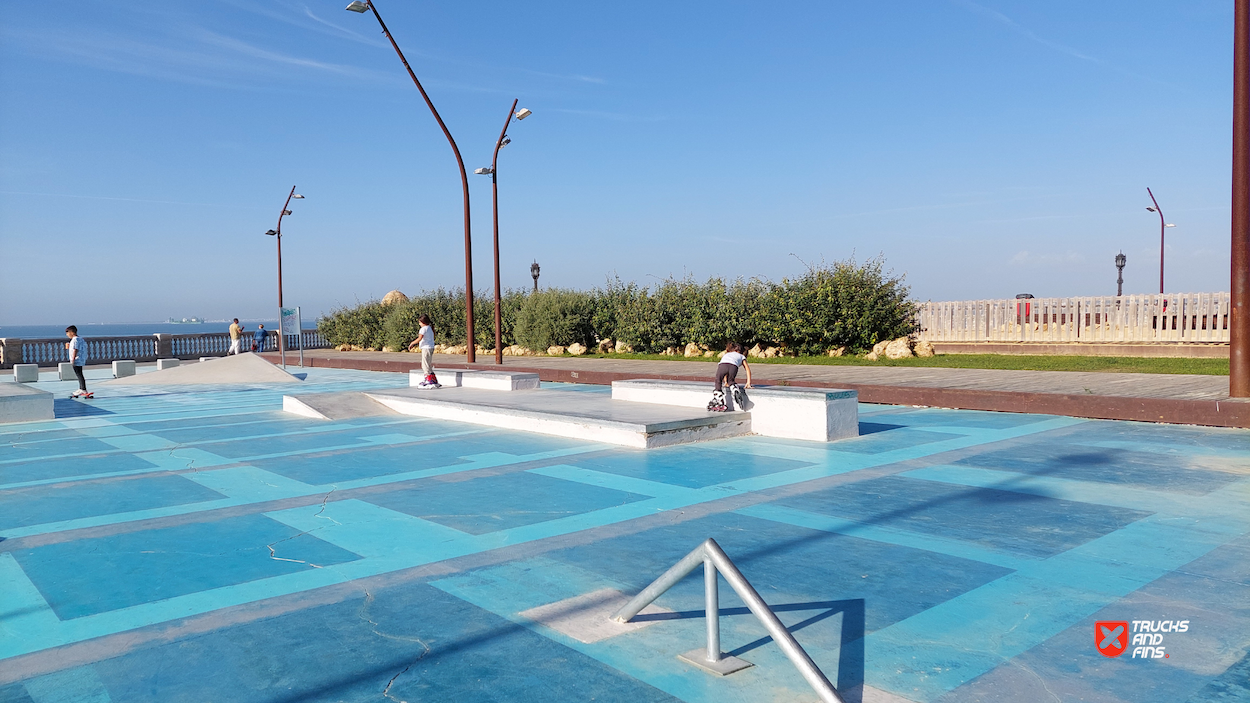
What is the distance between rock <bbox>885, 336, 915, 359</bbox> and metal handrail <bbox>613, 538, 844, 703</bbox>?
19.0 m

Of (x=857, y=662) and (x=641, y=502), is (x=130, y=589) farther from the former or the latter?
(x=857, y=662)

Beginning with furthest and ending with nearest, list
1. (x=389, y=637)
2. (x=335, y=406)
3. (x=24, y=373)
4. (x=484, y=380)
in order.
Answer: (x=24, y=373), (x=484, y=380), (x=335, y=406), (x=389, y=637)

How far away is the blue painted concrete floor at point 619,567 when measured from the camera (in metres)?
3.67

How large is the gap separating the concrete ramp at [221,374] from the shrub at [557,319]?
9.41 meters

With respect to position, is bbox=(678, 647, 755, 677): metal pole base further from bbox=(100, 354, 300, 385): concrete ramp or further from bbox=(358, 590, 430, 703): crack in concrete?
bbox=(100, 354, 300, 385): concrete ramp

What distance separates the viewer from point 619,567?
5254 millimetres

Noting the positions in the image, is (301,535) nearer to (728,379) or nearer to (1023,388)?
(728,379)

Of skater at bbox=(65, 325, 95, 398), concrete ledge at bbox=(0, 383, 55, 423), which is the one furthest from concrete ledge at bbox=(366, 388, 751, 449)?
skater at bbox=(65, 325, 95, 398)

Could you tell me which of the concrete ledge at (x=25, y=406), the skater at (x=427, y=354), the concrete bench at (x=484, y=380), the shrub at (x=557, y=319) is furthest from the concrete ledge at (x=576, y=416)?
the shrub at (x=557, y=319)

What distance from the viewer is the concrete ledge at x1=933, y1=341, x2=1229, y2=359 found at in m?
21.5

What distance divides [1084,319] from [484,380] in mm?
18670

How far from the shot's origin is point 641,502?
7.08 metres

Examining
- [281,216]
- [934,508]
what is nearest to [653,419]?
[934,508]

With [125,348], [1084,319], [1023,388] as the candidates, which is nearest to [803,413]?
[1023,388]
